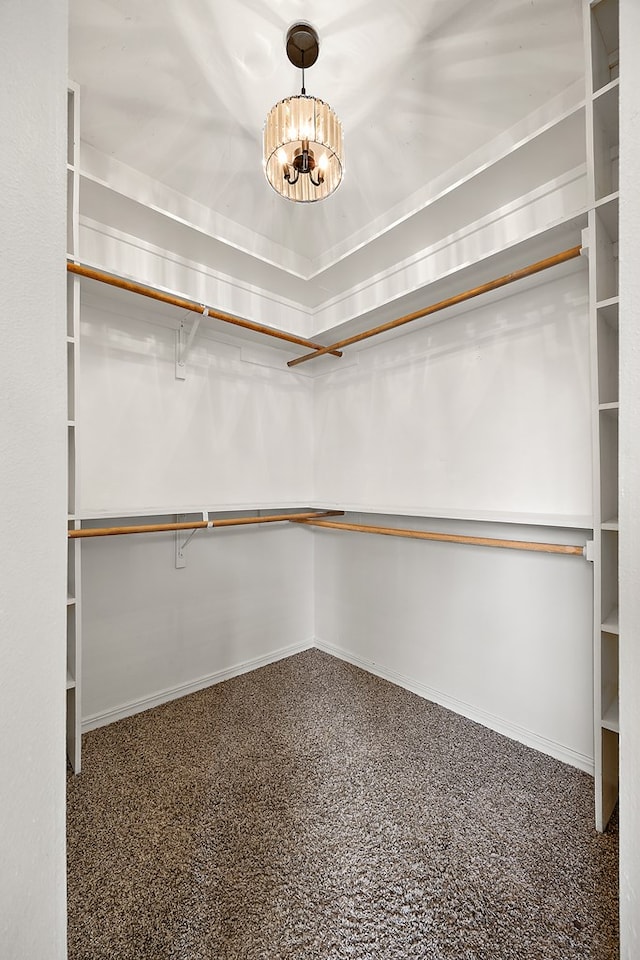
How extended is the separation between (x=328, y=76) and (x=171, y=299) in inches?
44.3

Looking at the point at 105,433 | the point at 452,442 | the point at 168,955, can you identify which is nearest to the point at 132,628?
the point at 105,433

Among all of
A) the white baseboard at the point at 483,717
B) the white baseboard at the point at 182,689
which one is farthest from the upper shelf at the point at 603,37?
the white baseboard at the point at 182,689

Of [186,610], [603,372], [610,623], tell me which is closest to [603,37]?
[603,372]

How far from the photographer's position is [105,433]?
82.8 inches

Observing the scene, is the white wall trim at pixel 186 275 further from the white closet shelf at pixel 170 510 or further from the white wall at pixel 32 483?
the white wall at pixel 32 483

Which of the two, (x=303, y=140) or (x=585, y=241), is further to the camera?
(x=303, y=140)

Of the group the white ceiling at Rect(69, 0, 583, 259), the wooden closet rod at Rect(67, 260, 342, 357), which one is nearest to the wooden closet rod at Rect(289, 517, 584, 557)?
the wooden closet rod at Rect(67, 260, 342, 357)

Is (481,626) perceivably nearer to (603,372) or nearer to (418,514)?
(418,514)

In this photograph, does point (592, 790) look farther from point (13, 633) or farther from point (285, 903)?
point (13, 633)

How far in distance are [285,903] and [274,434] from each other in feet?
7.50

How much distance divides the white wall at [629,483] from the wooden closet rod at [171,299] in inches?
70.5

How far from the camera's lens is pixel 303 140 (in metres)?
1.55

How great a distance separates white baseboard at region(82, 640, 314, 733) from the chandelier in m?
2.56

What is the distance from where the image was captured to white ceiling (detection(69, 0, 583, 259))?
1.47m
